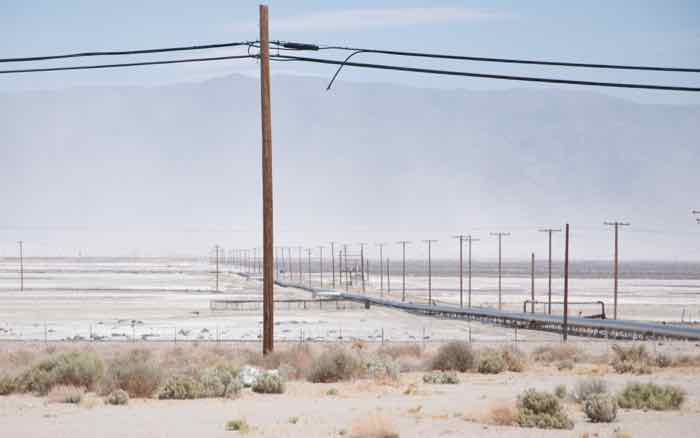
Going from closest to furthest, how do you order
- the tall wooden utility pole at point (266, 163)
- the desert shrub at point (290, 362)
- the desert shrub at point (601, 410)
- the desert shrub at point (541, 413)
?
the desert shrub at point (541, 413) < the desert shrub at point (601, 410) < the tall wooden utility pole at point (266, 163) < the desert shrub at point (290, 362)

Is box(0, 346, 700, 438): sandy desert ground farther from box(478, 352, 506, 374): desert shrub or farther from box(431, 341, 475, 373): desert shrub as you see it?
box(431, 341, 475, 373): desert shrub

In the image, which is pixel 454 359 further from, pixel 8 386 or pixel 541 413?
pixel 8 386

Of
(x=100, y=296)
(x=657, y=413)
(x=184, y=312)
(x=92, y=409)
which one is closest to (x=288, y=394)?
(x=92, y=409)

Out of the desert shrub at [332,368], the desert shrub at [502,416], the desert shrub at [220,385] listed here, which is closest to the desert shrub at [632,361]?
the desert shrub at [332,368]

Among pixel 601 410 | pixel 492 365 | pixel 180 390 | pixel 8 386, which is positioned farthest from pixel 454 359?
pixel 8 386

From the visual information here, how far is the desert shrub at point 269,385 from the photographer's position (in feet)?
58.4

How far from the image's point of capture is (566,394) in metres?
17.1

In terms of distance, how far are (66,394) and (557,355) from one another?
55.2ft

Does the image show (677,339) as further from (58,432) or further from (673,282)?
(673,282)

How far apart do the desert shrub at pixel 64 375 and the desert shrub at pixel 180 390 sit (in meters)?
1.64

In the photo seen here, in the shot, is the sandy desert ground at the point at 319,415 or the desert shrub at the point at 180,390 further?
the desert shrub at the point at 180,390

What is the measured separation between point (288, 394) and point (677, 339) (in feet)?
112

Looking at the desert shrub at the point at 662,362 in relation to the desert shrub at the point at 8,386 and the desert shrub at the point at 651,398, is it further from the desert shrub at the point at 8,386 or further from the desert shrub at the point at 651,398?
the desert shrub at the point at 8,386

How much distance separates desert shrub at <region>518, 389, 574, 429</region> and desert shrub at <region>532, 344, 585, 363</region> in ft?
45.1
